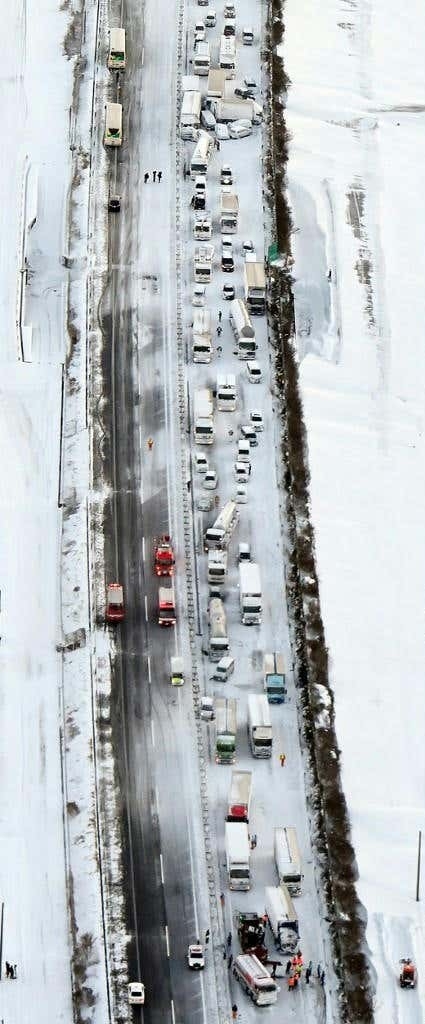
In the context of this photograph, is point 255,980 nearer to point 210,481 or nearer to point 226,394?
point 210,481

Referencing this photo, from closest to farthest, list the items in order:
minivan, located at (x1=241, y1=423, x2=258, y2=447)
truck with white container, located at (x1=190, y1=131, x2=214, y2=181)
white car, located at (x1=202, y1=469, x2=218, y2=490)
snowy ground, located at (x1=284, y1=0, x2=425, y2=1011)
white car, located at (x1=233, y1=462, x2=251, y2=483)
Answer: snowy ground, located at (x1=284, y1=0, x2=425, y2=1011), white car, located at (x1=202, y1=469, x2=218, y2=490), white car, located at (x1=233, y1=462, x2=251, y2=483), minivan, located at (x1=241, y1=423, x2=258, y2=447), truck with white container, located at (x1=190, y1=131, x2=214, y2=181)

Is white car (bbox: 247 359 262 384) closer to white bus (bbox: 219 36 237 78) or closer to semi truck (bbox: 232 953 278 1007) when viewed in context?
white bus (bbox: 219 36 237 78)

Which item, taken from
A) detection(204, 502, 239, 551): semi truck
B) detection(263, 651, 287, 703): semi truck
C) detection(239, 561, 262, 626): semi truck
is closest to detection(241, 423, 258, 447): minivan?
detection(204, 502, 239, 551): semi truck

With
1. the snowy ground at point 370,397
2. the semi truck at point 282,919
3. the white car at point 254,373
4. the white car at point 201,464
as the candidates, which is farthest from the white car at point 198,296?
the semi truck at point 282,919

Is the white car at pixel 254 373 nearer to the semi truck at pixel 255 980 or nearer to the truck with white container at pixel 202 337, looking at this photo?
the truck with white container at pixel 202 337

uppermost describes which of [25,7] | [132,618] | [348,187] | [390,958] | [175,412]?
[25,7]

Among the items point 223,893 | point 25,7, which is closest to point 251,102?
point 25,7

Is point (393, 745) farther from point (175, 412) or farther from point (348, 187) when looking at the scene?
point (348, 187)
